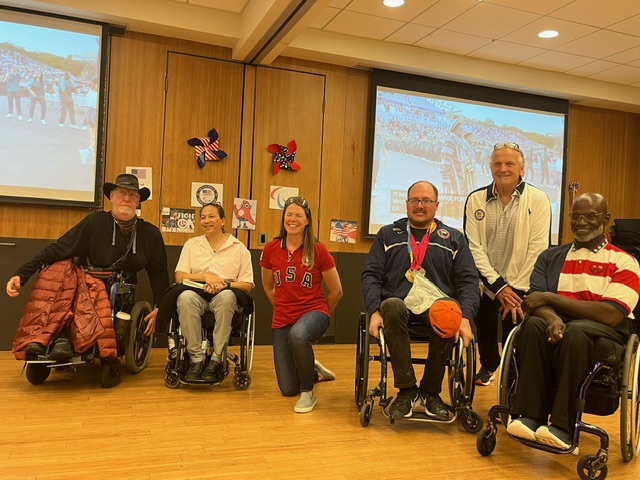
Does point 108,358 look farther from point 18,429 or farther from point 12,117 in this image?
point 12,117

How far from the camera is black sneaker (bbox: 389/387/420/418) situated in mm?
2646

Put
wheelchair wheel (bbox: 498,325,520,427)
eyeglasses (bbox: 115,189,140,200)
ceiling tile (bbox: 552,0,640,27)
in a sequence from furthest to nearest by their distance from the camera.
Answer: ceiling tile (bbox: 552,0,640,27), eyeglasses (bbox: 115,189,140,200), wheelchair wheel (bbox: 498,325,520,427)

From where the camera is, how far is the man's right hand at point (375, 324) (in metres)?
2.70

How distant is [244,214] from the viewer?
5.00 meters

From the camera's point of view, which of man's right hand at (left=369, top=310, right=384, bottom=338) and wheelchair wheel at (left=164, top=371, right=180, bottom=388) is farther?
wheelchair wheel at (left=164, top=371, right=180, bottom=388)

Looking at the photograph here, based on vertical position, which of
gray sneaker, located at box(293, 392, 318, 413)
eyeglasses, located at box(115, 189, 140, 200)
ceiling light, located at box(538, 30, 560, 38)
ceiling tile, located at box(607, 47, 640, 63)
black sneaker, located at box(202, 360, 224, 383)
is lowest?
gray sneaker, located at box(293, 392, 318, 413)

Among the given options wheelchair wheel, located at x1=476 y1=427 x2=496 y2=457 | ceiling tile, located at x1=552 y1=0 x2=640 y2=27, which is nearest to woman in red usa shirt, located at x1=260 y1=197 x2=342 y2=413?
wheelchair wheel, located at x1=476 y1=427 x2=496 y2=457

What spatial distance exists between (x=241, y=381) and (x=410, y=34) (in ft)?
10.9

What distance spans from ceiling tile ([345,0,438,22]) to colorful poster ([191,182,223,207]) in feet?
5.94

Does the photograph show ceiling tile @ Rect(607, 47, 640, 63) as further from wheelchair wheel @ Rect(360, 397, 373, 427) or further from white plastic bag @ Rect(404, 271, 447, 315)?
wheelchair wheel @ Rect(360, 397, 373, 427)

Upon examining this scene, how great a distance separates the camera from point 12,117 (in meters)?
4.33

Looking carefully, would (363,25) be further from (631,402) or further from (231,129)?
(631,402)

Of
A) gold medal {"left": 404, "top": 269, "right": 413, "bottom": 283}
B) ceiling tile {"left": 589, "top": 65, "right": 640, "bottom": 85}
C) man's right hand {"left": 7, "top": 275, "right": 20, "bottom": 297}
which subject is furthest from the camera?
ceiling tile {"left": 589, "top": 65, "right": 640, "bottom": 85}

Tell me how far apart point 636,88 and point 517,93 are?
1400mm
